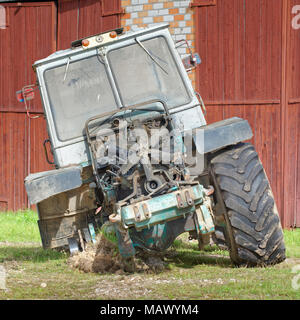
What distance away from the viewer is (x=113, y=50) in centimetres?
680

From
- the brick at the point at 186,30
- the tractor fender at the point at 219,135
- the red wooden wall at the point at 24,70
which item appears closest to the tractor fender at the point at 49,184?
the tractor fender at the point at 219,135

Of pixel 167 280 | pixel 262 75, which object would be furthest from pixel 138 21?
pixel 167 280

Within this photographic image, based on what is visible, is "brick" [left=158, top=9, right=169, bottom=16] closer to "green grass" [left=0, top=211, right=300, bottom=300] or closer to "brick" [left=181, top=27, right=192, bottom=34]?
"brick" [left=181, top=27, right=192, bottom=34]

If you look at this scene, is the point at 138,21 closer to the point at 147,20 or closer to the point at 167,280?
the point at 147,20

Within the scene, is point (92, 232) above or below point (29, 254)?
above

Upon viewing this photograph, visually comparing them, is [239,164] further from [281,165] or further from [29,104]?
[29,104]

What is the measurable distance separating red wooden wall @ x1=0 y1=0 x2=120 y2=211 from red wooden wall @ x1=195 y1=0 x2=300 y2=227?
2.74 meters

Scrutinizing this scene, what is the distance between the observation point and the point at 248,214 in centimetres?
571

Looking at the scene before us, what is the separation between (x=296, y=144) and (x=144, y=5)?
362cm

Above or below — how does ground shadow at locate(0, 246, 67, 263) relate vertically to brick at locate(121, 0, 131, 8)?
below

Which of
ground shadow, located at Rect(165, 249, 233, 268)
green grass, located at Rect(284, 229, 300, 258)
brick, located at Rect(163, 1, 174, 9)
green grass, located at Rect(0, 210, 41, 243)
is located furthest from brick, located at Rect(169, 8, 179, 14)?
ground shadow, located at Rect(165, 249, 233, 268)

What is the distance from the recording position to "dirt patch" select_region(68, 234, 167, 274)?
6152mm

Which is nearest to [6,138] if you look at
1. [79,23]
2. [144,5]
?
[79,23]

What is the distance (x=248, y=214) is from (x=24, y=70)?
26.2ft
